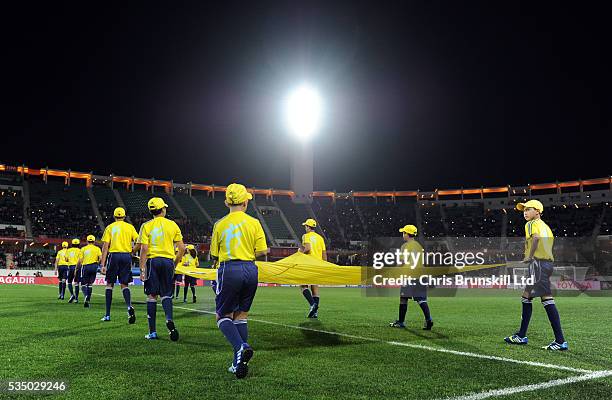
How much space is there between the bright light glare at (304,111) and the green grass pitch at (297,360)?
4727 centimetres

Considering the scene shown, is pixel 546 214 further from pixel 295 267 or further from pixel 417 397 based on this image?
pixel 417 397

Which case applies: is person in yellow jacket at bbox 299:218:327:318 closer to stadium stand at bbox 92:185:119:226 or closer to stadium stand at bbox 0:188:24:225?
stadium stand at bbox 0:188:24:225

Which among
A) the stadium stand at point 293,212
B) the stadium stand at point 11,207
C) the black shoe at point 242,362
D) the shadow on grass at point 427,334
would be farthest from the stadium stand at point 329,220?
the black shoe at point 242,362

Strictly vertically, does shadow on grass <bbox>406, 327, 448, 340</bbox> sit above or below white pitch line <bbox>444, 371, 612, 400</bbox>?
below

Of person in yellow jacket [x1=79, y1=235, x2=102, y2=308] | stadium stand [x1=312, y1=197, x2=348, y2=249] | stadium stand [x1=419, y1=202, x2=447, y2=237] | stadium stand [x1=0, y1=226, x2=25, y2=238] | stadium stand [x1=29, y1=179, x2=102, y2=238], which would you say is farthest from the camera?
stadium stand [x1=419, y1=202, x2=447, y2=237]

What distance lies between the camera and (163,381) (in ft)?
17.9

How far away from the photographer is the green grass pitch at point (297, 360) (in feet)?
16.8

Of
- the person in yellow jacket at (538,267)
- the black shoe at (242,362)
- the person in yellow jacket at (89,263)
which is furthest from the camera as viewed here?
the person in yellow jacket at (89,263)

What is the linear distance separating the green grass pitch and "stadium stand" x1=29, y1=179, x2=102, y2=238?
4500 cm

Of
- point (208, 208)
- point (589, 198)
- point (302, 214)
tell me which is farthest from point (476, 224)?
point (208, 208)

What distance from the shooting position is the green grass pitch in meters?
5.13

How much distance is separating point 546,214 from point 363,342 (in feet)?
205

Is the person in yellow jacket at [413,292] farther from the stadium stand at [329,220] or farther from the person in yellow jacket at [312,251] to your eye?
the stadium stand at [329,220]

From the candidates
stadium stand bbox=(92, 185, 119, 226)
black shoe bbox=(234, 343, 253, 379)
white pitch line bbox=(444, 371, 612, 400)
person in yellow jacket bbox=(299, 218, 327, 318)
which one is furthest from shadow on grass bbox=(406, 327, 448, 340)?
stadium stand bbox=(92, 185, 119, 226)
